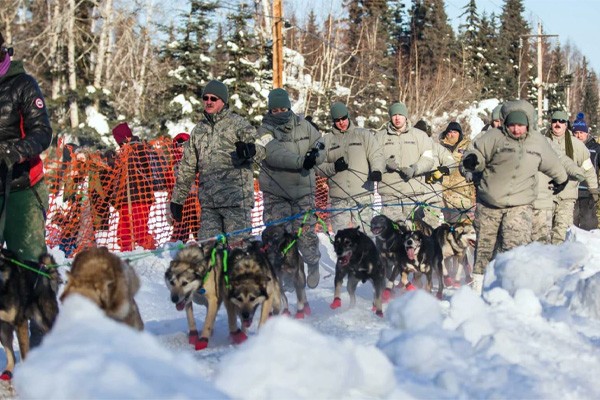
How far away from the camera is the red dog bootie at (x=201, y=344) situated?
4.95m

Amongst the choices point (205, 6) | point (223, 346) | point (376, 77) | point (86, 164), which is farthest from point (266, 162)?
point (376, 77)

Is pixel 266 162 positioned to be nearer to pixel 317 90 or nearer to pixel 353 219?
pixel 353 219

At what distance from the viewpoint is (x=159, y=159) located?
10.5 metres

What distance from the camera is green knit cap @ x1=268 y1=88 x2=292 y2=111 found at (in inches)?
274

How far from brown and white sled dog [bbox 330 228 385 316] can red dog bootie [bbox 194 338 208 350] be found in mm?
1860

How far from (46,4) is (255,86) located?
315 inches

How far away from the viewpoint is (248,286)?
505 centimetres

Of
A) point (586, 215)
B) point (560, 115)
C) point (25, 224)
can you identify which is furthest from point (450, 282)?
point (25, 224)

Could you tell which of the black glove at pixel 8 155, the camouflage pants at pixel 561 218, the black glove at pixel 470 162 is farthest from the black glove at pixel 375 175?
the black glove at pixel 8 155

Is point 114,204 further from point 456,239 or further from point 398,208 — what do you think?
point 456,239

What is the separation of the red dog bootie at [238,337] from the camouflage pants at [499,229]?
8.36ft

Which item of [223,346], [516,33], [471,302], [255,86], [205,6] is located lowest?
[223,346]

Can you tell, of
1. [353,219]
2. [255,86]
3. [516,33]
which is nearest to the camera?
[353,219]

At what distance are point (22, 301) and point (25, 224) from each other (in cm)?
48
